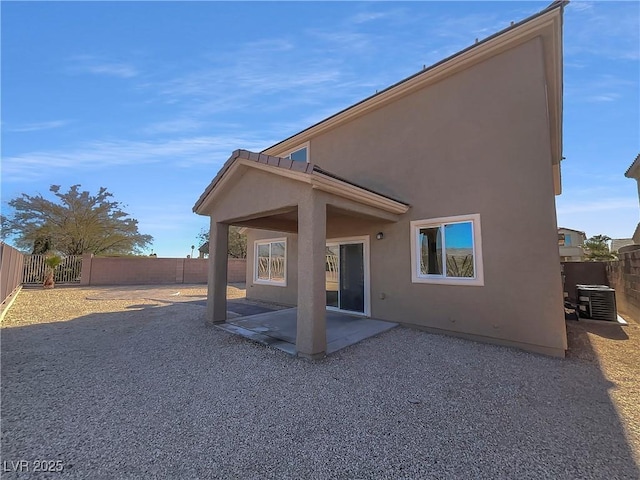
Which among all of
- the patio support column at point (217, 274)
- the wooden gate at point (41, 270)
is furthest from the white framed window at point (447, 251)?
the wooden gate at point (41, 270)

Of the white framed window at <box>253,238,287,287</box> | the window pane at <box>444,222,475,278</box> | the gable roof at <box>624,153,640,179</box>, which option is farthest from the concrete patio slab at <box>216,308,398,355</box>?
the gable roof at <box>624,153,640,179</box>

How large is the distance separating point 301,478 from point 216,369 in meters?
3.28

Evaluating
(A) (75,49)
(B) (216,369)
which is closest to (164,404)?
(B) (216,369)

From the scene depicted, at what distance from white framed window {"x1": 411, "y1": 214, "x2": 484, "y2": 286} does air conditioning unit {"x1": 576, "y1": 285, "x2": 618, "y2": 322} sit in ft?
19.4

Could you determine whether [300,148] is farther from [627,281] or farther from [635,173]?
[635,173]

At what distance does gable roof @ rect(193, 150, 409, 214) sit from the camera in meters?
5.80

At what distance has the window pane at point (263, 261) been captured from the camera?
1393 cm

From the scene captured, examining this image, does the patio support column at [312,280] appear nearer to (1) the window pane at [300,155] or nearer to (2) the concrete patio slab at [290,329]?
(2) the concrete patio slab at [290,329]

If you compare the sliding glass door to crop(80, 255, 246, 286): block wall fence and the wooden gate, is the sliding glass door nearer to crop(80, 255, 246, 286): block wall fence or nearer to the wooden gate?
crop(80, 255, 246, 286): block wall fence

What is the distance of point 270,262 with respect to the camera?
1372cm

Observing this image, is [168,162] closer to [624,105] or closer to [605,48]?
[605,48]

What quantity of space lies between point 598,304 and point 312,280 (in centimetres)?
1048

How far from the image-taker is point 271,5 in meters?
8.84

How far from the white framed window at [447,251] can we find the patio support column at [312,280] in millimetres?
3761
